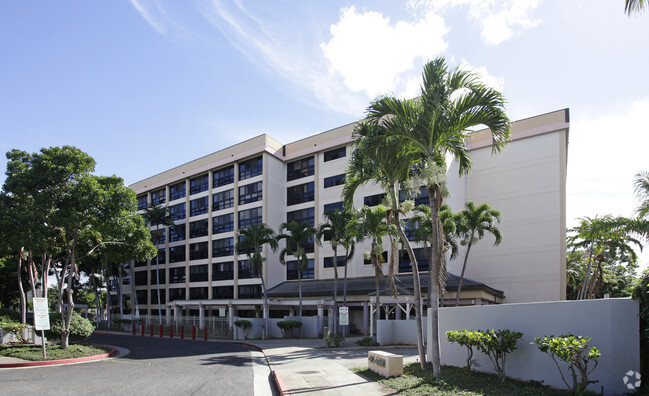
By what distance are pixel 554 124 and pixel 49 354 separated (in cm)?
3920

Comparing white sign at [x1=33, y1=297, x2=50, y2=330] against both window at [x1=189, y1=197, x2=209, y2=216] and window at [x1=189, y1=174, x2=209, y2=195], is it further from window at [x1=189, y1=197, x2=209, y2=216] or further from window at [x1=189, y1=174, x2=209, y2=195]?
window at [x1=189, y1=174, x2=209, y2=195]

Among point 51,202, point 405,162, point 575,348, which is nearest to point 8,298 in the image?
point 51,202

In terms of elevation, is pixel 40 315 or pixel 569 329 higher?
→ pixel 569 329

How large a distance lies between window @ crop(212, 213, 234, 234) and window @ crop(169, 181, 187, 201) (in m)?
7.88

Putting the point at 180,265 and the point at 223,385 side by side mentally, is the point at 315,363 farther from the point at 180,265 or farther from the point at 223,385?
the point at 180,265

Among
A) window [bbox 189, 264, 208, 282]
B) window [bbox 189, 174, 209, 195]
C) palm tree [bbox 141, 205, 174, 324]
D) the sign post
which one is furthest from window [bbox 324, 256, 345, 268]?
the sign post

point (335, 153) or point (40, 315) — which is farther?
point (335, 153)

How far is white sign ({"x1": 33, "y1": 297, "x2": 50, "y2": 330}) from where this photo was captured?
17469 mm

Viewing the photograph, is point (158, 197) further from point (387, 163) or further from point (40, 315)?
point (387, 163)

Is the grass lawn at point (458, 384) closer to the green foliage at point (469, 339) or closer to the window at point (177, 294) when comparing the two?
the green foliage at point (469, 339)

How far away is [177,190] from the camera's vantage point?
2335 inches

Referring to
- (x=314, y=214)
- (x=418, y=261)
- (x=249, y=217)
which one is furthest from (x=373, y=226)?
(x=249, y=217)

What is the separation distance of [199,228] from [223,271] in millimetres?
7190

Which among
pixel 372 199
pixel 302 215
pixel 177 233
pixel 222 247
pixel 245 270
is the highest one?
pixel 372 199
